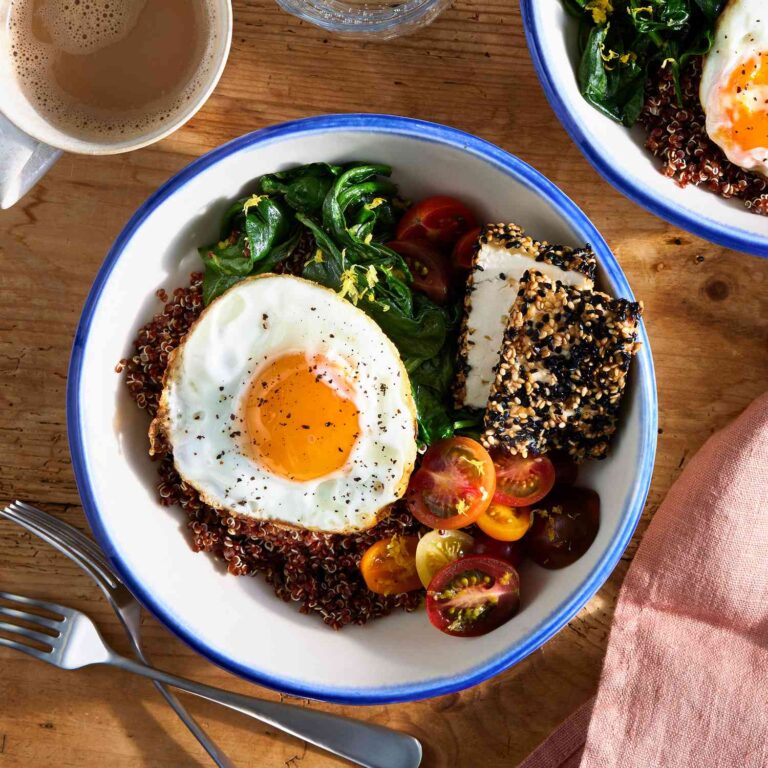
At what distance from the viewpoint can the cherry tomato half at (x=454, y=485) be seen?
2.53 metres

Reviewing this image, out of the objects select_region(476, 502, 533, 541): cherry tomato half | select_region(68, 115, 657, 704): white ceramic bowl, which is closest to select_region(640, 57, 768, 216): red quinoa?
select_region(68, 115, 657, 704): white ceramic bowl

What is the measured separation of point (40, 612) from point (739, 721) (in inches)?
96.8

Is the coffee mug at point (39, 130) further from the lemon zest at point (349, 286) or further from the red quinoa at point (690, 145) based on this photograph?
the red quinoa at point (690, 145)

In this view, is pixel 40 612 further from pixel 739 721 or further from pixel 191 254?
pixel 739 721

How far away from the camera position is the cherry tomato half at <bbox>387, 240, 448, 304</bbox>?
2721mm

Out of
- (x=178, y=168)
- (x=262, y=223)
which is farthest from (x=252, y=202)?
(x=178, y=168)

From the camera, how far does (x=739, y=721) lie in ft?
9.12

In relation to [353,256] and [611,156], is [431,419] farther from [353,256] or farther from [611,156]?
[611,156]

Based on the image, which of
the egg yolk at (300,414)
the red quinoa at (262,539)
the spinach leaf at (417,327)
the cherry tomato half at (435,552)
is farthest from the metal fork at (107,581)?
the spinach leaf at (417,327)

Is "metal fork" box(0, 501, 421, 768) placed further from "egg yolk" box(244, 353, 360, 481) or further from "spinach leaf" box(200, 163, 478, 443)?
"spinach leaf" box(200, 163, 478, 443)

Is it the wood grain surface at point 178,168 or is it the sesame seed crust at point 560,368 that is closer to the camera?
the sesame seed crust at point 560,368

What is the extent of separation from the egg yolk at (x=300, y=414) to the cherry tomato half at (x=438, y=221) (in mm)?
565

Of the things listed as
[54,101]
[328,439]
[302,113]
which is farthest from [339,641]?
[54,101]

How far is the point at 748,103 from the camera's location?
2.65 meters
